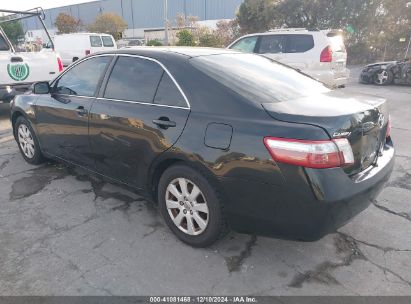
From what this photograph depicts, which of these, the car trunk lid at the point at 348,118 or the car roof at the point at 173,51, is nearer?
the car trunk lid at the point at 348,118

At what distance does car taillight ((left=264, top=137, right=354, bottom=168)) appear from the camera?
2279mm

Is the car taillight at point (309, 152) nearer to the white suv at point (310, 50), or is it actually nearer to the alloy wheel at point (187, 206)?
the alloy wheel at point (187, 206)

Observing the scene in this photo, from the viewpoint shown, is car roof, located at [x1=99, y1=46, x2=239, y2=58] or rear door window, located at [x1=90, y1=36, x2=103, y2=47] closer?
car roof, located at [x1=99, y1=46, x2=239, y2=58]

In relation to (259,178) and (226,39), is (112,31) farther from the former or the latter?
(259,178)

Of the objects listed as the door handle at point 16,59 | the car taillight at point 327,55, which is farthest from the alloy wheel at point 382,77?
the door handle at point 16,59

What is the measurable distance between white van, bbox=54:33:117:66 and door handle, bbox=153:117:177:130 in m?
18.5

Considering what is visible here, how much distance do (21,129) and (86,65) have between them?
176cm

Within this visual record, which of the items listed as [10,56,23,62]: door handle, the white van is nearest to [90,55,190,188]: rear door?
[10,56,23,62]: door handle

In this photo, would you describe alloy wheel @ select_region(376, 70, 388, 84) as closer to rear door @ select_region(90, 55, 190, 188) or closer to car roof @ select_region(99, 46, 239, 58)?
car roof @ select_region(99, 46, 239, 58)

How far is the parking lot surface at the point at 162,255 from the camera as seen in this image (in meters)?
2.56

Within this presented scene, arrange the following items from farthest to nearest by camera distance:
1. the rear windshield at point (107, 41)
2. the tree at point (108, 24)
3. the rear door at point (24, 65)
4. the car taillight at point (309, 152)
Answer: the tree at point (108, 24), the rear windshield at point (107, 41), the rear door at point (24, 65), the car taillight at point (309, 152)

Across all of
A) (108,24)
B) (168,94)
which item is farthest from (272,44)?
(108,24)

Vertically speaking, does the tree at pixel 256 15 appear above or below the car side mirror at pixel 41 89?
above

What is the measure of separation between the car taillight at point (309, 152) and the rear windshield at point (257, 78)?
0.45 meters
